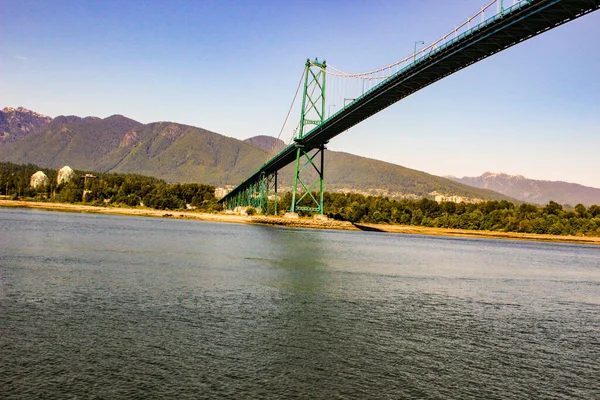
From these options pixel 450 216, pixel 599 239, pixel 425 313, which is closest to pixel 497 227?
pixel 450 216

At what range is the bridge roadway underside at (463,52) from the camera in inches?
1219

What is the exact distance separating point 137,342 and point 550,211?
377 feet

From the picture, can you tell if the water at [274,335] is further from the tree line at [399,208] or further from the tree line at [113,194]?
the tree line at [113,194]

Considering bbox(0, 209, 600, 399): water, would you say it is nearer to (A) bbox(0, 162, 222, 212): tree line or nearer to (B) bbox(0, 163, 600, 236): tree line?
(B) bbox(0, 163, 600, 236): tree line

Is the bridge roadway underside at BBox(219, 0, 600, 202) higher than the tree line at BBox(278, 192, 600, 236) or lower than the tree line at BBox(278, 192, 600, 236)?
higher

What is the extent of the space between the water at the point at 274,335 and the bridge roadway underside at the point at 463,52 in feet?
55.8

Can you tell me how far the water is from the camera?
9266 millimetres

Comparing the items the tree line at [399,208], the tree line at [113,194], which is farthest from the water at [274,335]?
the tree line at [113,194]

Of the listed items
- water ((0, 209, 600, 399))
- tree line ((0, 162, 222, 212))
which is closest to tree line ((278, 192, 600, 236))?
tree line ((0, 162, 222, 212))

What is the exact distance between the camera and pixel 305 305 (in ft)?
54.6

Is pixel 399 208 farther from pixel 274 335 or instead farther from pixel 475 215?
pixel 274 335

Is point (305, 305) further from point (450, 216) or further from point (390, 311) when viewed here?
point (450, 216)

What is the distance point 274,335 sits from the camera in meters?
12.5

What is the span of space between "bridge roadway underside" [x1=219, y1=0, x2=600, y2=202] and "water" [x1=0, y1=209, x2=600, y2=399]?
16995 millimetres
